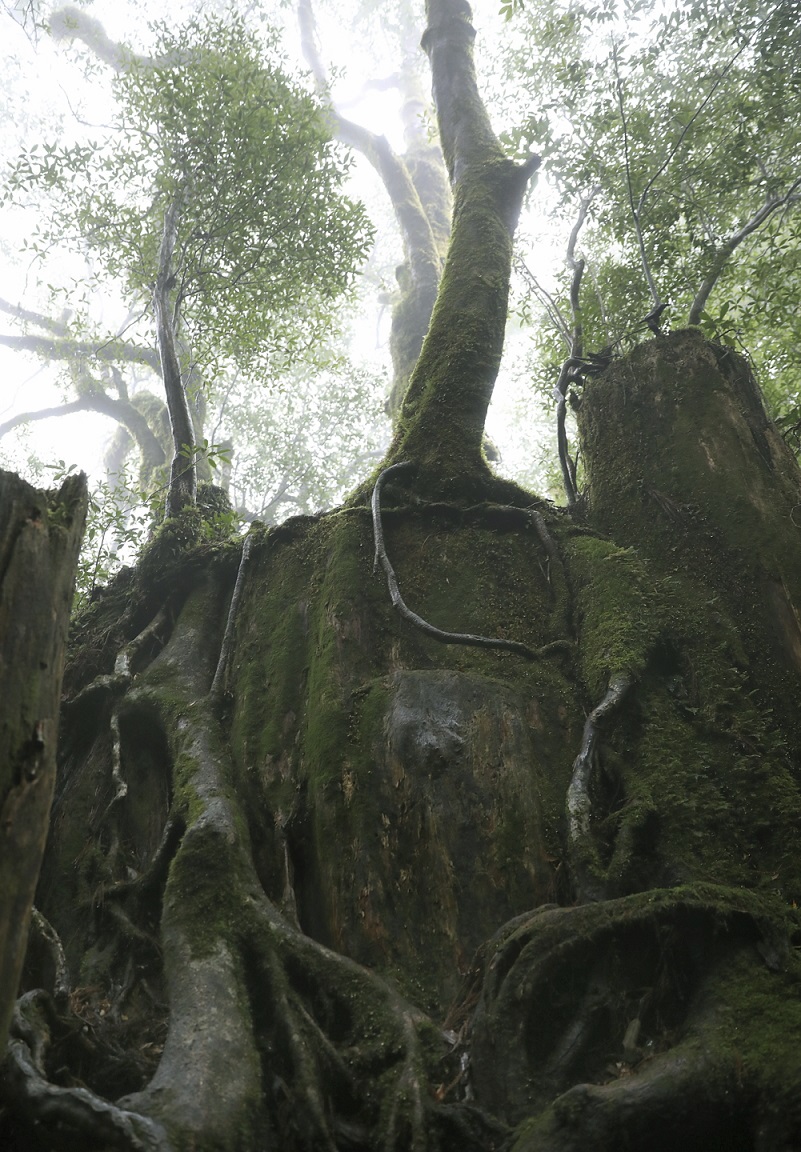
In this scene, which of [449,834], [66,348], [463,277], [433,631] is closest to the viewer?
[449,834]

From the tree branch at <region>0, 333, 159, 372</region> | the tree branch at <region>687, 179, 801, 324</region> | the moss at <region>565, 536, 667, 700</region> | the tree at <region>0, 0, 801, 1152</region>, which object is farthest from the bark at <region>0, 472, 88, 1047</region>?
the tree branch at <region>0, 333, 159, 372</region>

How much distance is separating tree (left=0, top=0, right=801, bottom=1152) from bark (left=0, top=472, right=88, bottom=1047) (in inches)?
30.7

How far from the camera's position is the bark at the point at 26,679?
223 cm

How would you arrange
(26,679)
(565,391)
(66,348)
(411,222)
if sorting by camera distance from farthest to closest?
1. (66,348)
2. (411,222)
3. (565,391)
4. (26,679)

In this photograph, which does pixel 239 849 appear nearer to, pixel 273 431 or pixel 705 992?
pixel 705 992

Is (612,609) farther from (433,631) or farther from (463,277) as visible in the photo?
(463,277)

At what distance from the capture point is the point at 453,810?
4.23 m

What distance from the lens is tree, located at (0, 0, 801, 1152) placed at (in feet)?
9.90

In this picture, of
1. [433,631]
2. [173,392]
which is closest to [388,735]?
[433,631]

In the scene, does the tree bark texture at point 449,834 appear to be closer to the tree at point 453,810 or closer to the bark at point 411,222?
the tree at point 453,810

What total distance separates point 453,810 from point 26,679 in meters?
2.49

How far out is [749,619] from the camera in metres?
4.99

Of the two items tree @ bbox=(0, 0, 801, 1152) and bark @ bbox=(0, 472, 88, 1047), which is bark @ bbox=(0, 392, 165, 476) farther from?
bark @ bbox=(0, 472, 88, 1047)

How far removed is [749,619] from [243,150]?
7571 millimetres
